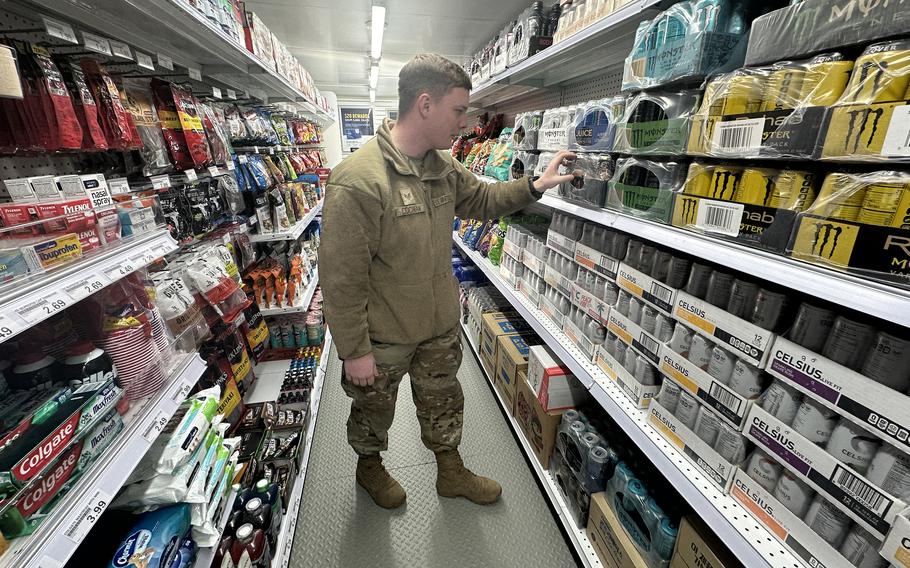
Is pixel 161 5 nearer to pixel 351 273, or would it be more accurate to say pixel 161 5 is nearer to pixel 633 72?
pixel 351 273

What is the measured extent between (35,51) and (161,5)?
32 cm

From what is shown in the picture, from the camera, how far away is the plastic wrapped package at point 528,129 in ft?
6.17

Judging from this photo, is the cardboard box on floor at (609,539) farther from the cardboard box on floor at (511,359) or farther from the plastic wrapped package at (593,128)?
the plastic wrapped package at (593,128)

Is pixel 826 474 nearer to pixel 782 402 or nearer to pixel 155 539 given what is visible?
pixel 782 402

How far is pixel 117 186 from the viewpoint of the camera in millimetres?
1136

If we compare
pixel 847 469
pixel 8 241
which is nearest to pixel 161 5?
pixel 8 241

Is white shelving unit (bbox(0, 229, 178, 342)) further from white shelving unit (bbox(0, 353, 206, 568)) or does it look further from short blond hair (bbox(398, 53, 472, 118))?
short blond hair (bbox(398, 53, 472, 118))

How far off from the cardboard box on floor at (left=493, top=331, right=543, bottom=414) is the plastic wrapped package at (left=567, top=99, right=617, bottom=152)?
1.10 m

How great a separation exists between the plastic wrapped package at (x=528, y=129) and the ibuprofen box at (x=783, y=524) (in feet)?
5.10

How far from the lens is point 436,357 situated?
1.72m

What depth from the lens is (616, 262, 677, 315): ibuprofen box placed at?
1066 mm

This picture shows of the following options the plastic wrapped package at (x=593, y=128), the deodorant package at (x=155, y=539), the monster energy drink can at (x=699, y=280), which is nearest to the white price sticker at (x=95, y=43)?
the deodorant package at (x=155, y=539)

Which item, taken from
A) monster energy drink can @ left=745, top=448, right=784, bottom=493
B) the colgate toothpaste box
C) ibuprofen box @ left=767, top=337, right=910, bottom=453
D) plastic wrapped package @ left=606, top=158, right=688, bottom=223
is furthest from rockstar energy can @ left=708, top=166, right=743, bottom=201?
the colgate toothpaste box

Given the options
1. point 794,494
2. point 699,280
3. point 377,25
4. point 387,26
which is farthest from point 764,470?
point 387,26
